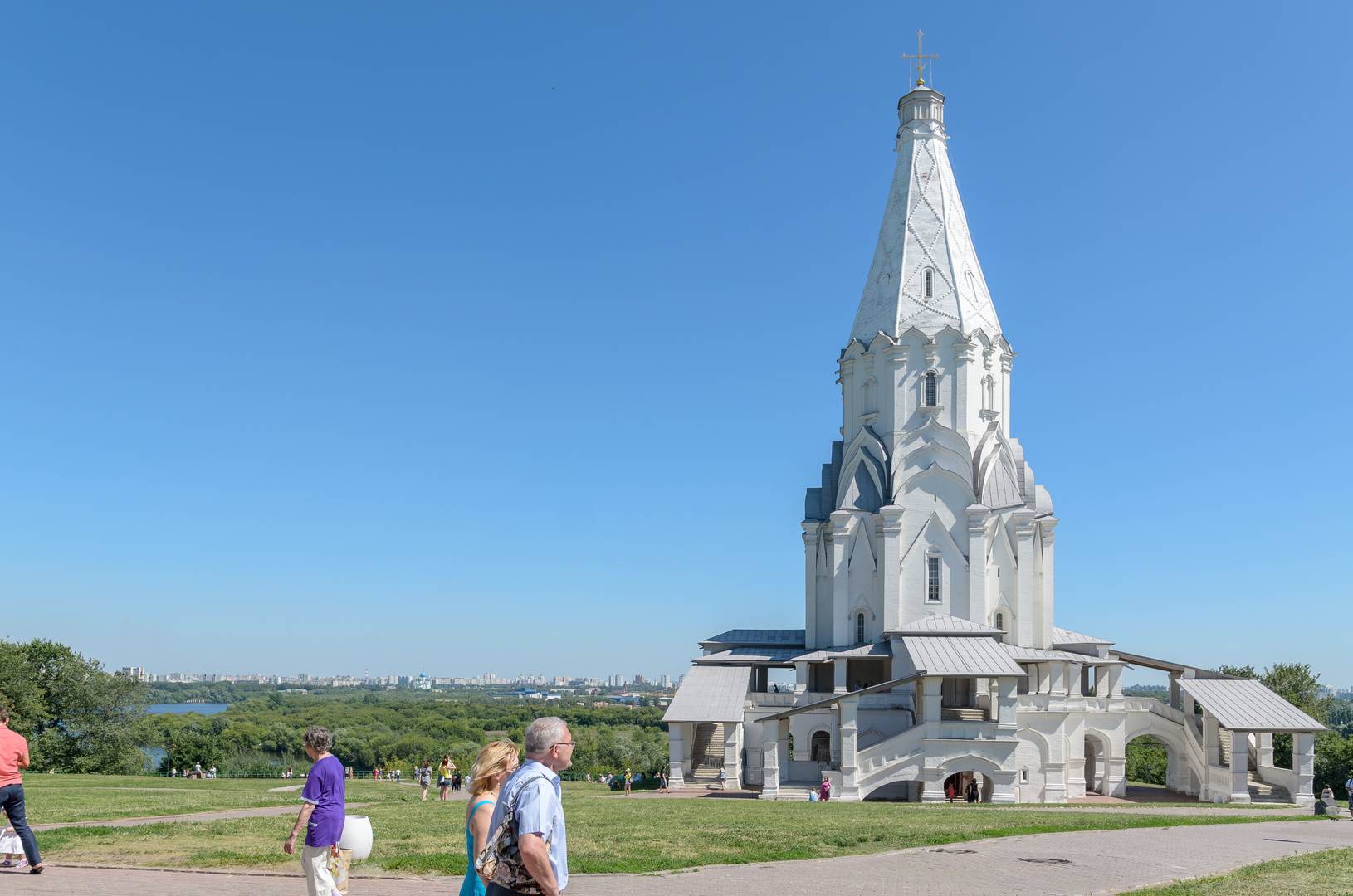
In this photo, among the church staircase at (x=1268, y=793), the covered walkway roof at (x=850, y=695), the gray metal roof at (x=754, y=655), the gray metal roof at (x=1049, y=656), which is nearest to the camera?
the covered walkway roof at (x=850, y=695)

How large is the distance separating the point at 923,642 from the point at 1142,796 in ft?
28.0

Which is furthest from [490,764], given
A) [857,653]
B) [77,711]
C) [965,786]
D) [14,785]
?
[77,711]

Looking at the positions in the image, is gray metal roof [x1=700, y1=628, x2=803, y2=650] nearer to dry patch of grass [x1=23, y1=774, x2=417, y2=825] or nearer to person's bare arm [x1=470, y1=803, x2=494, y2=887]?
dry patch of grass [x1=23, y1=774, x2=417, y2=825]

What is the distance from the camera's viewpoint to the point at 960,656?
3462 centimetres

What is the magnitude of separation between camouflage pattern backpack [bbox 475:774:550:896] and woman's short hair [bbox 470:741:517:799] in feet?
2.72

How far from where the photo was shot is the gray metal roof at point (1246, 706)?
33.6 metres

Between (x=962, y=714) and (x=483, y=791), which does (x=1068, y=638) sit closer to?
(x=962, y=714)

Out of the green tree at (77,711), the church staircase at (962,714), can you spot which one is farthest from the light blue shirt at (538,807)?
the green tree at (77,711)

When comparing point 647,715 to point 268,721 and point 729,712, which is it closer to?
point 268,721

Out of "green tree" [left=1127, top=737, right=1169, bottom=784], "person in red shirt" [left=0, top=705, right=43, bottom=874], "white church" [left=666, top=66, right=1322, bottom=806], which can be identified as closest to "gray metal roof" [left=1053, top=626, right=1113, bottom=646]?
"white church" [left=666, top=66, right=1322, bottom=806]

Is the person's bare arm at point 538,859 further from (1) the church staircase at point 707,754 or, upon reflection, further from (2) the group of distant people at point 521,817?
(1) the church staircase at point 707,754

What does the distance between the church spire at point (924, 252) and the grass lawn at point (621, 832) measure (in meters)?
22.3

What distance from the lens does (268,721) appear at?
108m

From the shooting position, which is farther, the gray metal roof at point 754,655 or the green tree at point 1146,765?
the green tree at point 1146,765
